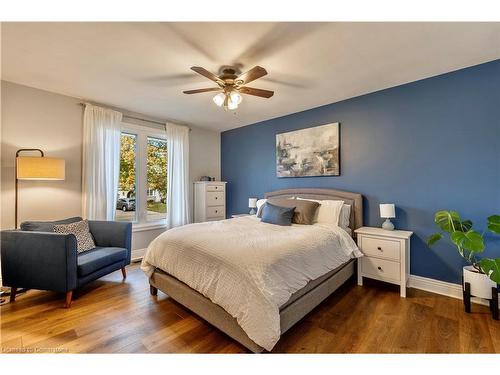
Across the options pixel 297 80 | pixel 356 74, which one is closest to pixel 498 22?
pixel 356 74

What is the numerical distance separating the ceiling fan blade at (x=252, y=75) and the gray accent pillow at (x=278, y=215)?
165 centimetres

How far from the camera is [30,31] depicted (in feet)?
5.93

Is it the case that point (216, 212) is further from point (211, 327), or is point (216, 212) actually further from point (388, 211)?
point (388, 211)

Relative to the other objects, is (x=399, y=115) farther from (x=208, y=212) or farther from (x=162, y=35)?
(x=208, y=212)

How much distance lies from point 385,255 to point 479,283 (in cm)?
78

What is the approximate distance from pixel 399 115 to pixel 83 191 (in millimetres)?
4522

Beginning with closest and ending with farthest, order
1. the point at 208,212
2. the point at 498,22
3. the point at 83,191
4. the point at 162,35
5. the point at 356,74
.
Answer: the point at 498,22 → the point at 162,35 → the point at 356,74 → the point at 83,191 → the point at 208,212

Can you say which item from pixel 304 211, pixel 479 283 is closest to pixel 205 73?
pixel 304 211

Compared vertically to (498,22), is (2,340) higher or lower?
lower

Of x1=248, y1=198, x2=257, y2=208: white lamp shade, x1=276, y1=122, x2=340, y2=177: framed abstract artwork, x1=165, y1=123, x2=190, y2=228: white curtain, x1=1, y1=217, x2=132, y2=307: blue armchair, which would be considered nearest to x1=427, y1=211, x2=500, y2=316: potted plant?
x1=276, y1=122, x2=340, y2=177: framed abstract artwork

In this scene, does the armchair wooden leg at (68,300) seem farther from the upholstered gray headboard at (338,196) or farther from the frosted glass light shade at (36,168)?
the upholstered gray headboard at (338,196)

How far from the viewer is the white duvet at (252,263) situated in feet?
4.91

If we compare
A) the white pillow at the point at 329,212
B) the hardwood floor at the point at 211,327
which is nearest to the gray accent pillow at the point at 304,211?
the white pillow at the point at 329,212
